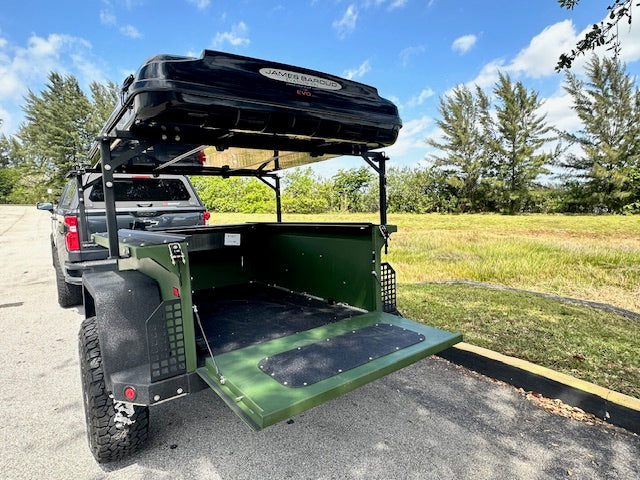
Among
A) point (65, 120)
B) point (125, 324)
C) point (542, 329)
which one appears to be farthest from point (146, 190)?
point (65, 120)

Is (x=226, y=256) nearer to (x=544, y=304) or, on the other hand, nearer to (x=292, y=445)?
(x=292, y=445)

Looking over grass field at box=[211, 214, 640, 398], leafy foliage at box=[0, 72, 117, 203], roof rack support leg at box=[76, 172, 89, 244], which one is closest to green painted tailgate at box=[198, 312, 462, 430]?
grass field at box=[211, 214, 640, 398]

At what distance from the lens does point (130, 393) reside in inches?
81.0

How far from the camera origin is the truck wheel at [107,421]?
2.18 m

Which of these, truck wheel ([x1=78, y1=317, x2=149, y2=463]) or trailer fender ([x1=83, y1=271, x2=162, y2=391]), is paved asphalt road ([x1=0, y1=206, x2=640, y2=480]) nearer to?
truck wheel ([x1=78, y1=317, x2=149, y2=463])

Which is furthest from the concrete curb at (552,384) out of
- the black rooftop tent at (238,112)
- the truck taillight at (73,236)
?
the truck taillight at (73,236)

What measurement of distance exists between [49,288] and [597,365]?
320 inches

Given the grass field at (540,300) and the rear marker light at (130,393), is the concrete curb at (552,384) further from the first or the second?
the rear marker light at (130,393)

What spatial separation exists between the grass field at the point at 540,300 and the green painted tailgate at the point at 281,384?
127cm

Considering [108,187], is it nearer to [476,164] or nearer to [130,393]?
[130,393]

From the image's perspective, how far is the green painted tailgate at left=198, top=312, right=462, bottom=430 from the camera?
1787 mm

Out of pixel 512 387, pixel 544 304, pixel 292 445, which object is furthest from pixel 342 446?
pixel 544 304

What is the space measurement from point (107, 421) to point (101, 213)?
132 inches

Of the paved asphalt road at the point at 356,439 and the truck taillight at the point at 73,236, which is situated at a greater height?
the truck taillight at the point at 73,236
